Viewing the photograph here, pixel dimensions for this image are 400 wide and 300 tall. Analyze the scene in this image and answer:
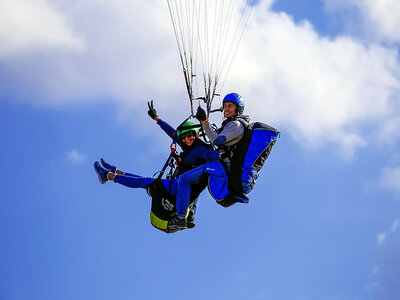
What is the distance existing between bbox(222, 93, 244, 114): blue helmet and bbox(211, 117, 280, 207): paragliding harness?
0.97 ft

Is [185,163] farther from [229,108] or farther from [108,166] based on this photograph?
[108,166]

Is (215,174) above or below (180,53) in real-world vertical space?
below

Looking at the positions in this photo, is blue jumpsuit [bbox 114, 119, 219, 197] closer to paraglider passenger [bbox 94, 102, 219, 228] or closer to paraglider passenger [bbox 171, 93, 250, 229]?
paraglider passenger [bbox 94, 102, 219, 228]

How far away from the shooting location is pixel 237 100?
12.4 meters

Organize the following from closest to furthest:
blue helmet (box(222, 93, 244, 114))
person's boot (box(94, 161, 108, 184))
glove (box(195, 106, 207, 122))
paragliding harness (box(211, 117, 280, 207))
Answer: glove (box(195, 106, 207, 122)), paragliding harness (box(211, 117, 280, 207)), blue helmet (box(222, 93, 244, 114)), person's boot (box(94, 161, 108, 184))

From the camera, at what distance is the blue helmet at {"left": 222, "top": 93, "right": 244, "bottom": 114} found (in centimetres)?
1236

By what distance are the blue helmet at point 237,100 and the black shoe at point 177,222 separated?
178cm

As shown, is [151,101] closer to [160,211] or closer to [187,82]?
[187,82]

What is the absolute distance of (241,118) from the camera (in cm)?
1223

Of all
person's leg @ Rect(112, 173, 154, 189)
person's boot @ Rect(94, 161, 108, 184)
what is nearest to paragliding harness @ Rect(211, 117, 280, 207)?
person's leg @ Rect(112, 173, 154, 189)

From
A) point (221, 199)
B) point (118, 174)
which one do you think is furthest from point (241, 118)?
point (118, 174)

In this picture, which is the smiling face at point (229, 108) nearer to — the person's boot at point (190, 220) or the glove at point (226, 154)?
the glove at point (226, 154)

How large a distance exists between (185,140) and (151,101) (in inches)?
46.8

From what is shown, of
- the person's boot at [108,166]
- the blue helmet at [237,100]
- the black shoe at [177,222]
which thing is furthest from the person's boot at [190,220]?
the blue helmet at [237,100]
